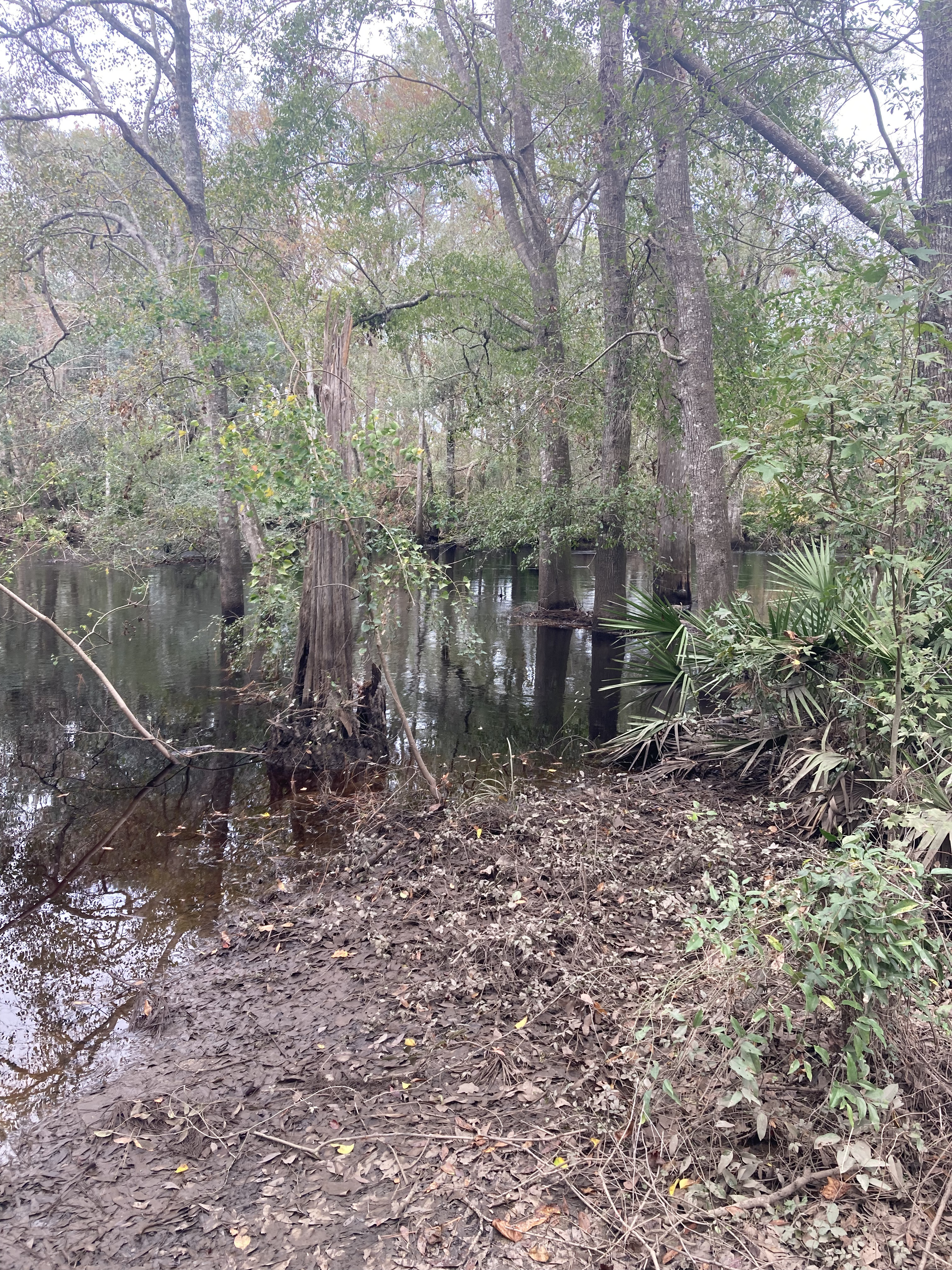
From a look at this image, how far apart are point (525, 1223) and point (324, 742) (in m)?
5.91

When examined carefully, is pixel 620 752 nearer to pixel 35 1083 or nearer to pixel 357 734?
pixel 357 734

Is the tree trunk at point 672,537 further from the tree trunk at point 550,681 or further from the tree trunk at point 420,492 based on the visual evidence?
the tree trunk at point 420,492

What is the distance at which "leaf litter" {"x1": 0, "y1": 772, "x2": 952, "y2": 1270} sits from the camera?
2445 mm

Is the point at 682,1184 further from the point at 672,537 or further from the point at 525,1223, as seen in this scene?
the point at 672,537

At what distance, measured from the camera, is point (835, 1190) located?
2.45 meters

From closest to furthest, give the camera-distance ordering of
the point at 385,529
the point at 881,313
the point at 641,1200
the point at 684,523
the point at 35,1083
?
1. the point at 641,1200
2. the point at 35,1083
3. the point at 881,313
4. the point at 385,529
5. the point at 684,523

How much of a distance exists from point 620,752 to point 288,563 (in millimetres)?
3786

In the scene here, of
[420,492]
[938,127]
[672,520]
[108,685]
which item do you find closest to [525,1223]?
[108,685]

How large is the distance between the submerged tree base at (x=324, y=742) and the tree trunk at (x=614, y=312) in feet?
17.0

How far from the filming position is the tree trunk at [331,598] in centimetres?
749

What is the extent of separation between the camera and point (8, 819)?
6.99m

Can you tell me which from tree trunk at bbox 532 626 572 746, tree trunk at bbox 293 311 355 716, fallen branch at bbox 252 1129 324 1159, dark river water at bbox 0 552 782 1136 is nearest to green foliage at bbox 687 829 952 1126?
fallen branch at bbox 252 1129 324 1159

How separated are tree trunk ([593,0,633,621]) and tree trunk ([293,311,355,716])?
4.12 metres

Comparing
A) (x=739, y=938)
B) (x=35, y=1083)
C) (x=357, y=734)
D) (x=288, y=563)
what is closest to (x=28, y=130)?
A: (x=288, y=563)
